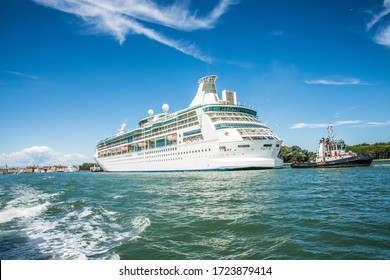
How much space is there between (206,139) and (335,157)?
→ 25.2 metres

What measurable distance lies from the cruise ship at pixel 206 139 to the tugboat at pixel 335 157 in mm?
11356

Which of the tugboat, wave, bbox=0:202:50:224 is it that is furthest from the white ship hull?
wave, bbox=0:202:50:224

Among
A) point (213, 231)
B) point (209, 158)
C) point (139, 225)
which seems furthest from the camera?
point (209, 158)

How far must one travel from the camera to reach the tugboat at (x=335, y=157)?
46125 mm

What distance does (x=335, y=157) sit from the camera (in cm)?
4931

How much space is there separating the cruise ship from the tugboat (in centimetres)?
1136

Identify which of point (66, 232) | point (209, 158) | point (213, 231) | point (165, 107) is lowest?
point (66, 232)

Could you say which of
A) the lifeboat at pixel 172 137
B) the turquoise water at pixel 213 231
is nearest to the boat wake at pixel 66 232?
the turquoise water at pixel 213 231

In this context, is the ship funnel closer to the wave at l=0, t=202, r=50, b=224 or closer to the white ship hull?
the white ship hull

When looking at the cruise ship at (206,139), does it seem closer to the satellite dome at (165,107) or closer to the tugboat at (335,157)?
the satellite dome at (165,107)

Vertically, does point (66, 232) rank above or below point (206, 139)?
below

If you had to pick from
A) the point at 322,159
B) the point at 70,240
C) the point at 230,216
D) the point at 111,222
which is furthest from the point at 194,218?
the point at 322,159

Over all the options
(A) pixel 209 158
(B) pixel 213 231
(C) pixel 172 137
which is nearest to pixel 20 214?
(B) pixel 213 231

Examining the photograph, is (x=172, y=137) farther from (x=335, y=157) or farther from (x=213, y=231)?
(x=213, y=231)
